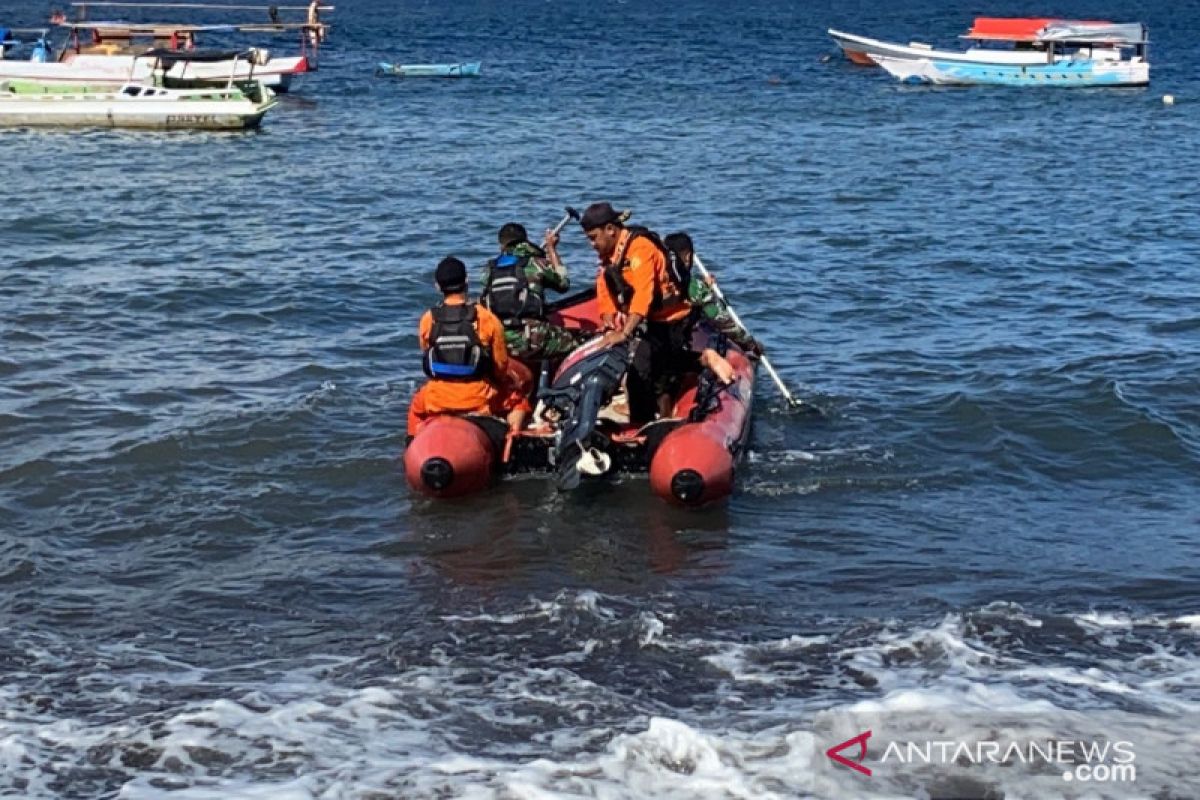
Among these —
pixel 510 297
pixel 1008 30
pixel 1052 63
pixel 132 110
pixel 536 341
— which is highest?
pixel 1008 30

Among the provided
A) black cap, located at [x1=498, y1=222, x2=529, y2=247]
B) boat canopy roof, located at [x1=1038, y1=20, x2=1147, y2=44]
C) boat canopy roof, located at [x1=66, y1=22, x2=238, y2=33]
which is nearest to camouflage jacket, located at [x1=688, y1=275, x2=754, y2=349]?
black cap, located at [x1=498, y1=222, x2=529, y2=247]

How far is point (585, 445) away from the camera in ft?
36.6

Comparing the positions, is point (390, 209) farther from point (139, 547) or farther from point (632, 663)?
point (632, 663)

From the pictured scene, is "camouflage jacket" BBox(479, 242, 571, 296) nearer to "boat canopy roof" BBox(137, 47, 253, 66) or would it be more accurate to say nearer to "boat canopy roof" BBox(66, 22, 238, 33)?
"boat canopy roof" BBox(137, 47, 253, 66)

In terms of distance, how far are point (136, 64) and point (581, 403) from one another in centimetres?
2939

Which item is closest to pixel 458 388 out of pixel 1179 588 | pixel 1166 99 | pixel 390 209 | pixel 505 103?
pixel 1179 588

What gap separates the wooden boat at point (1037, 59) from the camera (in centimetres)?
4422

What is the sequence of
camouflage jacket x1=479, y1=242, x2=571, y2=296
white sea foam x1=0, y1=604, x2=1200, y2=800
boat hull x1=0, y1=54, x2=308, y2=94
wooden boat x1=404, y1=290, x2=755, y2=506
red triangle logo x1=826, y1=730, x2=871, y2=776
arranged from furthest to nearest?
boat hull x1=0, y1=54, x2=308, y2=94
camouflage jacket x1=479, y1=242, x2=571, y2=296
wooden boat x1=404, y1=290, x2=755, y2=506
red triangle logo x1=826, y1=730, x2=871, y2=776
white sea foam x1=0, y1=604, x2=1200, y2=800

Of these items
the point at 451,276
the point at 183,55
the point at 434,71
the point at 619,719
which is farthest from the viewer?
the point at 434,71

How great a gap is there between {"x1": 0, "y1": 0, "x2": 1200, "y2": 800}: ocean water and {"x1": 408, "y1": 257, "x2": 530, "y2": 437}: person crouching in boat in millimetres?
682

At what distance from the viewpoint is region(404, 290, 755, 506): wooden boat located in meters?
11.2

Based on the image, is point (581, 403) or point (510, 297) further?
point (510, 297)

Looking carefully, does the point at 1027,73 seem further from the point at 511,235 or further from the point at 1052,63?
the point at 511,235

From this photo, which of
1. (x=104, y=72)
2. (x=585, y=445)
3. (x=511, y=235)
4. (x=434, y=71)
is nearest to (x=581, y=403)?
(x=585, y=445)
